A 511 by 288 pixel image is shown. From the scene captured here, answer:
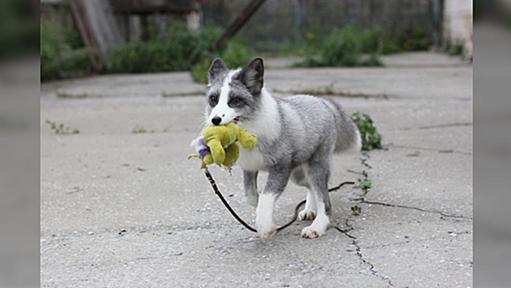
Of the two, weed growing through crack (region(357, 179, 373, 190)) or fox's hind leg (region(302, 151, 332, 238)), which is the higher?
fox's hind leg (region(302, 151, 332, 238))

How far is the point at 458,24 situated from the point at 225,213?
1066cm

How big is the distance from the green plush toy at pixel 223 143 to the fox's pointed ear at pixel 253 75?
0.77 ft

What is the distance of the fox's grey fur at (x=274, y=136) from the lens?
3.12m

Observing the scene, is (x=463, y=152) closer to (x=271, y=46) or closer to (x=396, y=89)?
(x=396, y=89)

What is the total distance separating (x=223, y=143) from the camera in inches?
116

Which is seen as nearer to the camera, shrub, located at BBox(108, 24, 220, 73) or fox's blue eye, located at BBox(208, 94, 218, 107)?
fox's blue eye, located at BBox(208, 94, 218, 107)

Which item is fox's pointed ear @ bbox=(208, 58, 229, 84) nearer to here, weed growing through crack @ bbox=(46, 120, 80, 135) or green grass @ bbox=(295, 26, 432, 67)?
weed growing through crack @ bbox=(46, 120, 80, 135)

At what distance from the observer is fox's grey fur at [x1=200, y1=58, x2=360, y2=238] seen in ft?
10.3

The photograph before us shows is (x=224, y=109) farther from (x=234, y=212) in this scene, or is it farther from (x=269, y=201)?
(x=234, y=212)

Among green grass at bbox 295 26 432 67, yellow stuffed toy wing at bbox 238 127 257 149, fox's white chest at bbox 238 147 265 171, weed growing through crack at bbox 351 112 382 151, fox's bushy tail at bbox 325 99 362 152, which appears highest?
yellow stuffed toy wing at bbox 238 127 257 149

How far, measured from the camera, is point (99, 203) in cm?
407

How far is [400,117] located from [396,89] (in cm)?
194

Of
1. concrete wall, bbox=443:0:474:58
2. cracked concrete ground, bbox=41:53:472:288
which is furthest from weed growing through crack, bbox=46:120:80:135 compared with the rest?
concrete wall, bbox=443:0:474:58

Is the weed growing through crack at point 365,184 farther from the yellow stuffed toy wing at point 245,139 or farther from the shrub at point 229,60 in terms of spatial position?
the shrub at point 229,60
